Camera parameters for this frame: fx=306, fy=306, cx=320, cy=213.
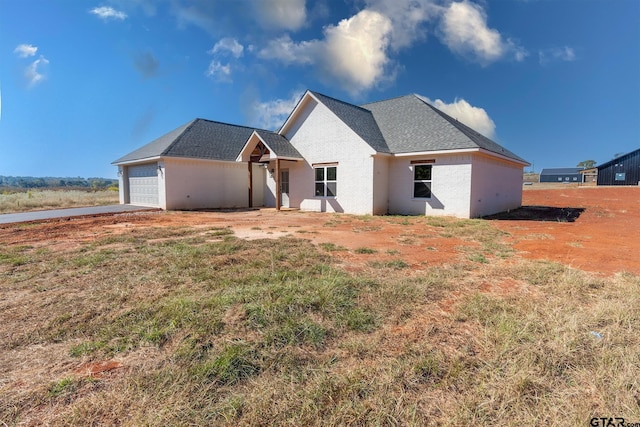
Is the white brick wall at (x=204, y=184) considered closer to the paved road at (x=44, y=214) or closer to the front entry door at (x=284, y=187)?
the paved road at (x=44, y=214)

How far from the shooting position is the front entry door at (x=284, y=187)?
19.0 metres

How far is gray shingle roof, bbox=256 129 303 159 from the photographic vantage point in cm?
1650

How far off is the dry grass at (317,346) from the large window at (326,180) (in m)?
11.1

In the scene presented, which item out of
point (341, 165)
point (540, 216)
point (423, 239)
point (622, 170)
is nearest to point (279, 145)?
point (341, 165)

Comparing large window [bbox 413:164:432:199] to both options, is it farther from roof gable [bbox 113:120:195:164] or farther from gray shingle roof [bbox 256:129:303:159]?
roof gable [bbox 113:120:195:164]

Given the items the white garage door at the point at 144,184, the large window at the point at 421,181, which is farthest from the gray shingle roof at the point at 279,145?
the white garage door at the point at 144,184

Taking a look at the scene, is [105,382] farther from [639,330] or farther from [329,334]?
[639,330]

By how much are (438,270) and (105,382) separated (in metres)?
4.96

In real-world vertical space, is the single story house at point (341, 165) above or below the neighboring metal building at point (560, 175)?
below

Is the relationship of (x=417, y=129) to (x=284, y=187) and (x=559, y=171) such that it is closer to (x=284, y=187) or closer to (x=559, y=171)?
(x=284, y=187)

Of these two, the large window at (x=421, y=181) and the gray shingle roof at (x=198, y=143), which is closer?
the large window at (x=421, y=181)

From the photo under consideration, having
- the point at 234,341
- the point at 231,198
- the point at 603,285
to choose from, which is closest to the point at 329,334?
the point at 234,341

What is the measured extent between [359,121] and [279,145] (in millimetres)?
4583

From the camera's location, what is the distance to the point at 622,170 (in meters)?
46.5
